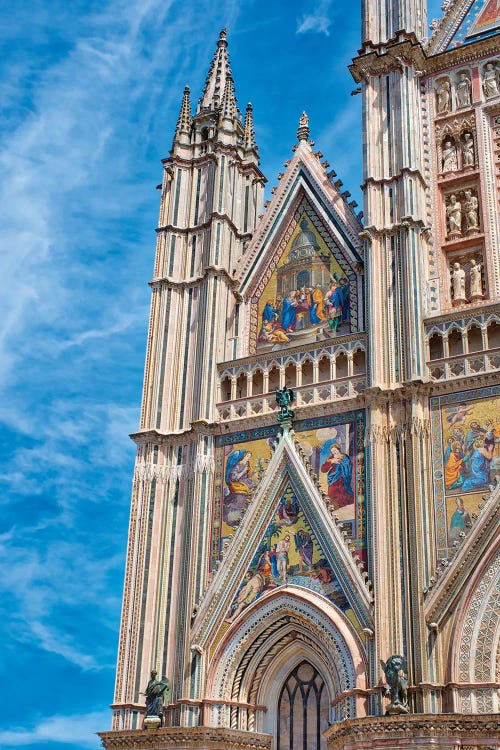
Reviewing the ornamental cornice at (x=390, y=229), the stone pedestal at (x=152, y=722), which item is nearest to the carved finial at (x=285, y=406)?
the ornamental cornice at (x=390, y=229)

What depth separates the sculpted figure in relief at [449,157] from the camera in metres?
20.6

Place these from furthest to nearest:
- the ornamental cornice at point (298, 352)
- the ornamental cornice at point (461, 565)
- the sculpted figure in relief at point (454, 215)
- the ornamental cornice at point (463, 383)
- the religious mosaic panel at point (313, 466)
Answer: the sculpted figure in relief at point (454, 215) → the ornamental cornice at point (298, 352) → the religious mosaic panel at point (313, 466) → the ornamental cornice at point (463, 383) → the ornamental cornice at point (461, 565)

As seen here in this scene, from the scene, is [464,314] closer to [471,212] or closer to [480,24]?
[471,212]

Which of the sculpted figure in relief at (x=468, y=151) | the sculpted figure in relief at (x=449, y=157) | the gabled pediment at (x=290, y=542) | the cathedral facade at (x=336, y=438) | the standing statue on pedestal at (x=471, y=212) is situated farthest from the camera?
the sculpted figure in relief at (x=449, y=157)

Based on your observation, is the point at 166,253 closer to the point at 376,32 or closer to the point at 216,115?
the point at 216,115

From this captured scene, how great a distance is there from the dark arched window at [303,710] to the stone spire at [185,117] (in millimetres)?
12253

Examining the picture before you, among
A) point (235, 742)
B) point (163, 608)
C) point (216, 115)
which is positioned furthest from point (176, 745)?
point (216, 115)

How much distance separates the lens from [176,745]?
56.4 ft

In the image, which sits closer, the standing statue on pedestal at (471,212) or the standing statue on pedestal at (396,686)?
the standing statue on pedestal at (396,686)

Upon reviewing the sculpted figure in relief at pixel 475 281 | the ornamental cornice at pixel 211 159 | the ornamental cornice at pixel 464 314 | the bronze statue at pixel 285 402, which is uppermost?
the ornamental cornice at pixel 211 159

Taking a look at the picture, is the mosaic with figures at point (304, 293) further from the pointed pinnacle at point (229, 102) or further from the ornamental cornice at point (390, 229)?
the pointed pinnacle at point (229, 102)

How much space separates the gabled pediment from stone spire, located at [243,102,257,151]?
8.31 metres

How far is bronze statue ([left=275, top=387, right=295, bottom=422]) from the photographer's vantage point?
19.2 m

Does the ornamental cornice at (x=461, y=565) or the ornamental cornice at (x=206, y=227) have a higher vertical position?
the ornamental cornice at (x=206, y=227)
